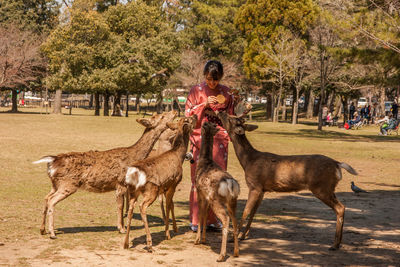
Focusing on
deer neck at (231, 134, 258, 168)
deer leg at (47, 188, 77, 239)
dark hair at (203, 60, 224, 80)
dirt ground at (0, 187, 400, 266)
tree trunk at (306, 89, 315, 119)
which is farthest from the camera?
tree trunk at (306, 89, 315, 119)

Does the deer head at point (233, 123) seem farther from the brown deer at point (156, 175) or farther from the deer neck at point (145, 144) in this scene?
the deer neck at point (145, 144)

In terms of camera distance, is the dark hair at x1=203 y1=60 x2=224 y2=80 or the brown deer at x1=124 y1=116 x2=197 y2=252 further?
the dark hair at x1=203 y1=60 x2=224 y2=80

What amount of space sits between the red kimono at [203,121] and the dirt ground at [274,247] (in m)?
0.46

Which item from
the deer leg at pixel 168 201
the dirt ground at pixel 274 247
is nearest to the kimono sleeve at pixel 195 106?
the deer leg at pixel 168 201

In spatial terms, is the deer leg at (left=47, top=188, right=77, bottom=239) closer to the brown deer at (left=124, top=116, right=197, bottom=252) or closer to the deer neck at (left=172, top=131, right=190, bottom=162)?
the brown deer at (left=124, top=116, right=197, bottom=252)

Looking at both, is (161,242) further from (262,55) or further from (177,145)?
(262,55)

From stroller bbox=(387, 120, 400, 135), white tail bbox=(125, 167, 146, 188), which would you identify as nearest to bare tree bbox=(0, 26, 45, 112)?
stroller bbox=(387, 120, 400, 135)

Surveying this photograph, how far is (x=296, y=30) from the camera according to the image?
4822 centimetres

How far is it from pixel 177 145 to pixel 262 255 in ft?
6.03

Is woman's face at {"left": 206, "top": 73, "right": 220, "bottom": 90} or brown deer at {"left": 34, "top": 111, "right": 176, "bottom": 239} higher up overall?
woman's face at {"left": 206, "top": 73, "right": 220, "bottom": 90}

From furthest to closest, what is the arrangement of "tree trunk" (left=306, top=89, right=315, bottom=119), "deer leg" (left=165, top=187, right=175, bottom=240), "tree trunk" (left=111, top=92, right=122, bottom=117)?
"tree trunk" (left=306, top=89, right=315, bottom=119), "tree trunk" (left=111, top=92, right=122, bottom=117), "deer leg" (left=165, top=187, right=175, bottom=240)

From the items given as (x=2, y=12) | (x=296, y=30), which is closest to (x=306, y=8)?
(x=296, y=30)

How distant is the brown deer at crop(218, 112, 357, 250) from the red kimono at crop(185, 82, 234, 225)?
29 centimetres

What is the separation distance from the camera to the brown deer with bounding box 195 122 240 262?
246 inches
